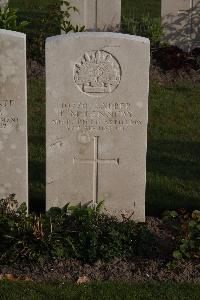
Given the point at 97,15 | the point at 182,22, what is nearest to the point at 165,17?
the point at 182,22

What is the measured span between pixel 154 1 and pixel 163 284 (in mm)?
17083

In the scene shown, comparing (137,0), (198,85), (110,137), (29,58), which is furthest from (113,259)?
(137,0)

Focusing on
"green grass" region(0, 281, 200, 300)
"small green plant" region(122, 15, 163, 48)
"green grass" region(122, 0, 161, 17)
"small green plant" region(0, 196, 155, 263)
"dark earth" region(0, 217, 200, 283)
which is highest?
"green grass" region(122, 0, 161, 17)

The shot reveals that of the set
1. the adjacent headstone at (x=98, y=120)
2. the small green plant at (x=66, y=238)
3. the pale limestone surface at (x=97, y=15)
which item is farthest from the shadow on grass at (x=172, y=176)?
the pale limestone surface at (x=97, y=15)

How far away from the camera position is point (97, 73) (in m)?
6.69

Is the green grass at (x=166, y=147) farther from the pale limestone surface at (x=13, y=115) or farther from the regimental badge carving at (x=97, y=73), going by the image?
the regimental badge carving at (x=97, y=73)

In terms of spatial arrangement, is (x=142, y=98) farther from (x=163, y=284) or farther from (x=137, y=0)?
(x=137, y=0)

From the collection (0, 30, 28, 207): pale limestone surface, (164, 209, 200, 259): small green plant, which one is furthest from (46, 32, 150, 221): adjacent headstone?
(164, 209, 200, 259): small green plant

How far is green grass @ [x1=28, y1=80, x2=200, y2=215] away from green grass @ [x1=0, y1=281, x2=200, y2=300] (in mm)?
1647

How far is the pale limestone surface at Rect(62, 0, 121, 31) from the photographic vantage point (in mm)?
13945

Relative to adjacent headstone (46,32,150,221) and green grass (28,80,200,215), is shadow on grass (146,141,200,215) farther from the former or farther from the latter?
adjacent headstone (46,32,150,221)

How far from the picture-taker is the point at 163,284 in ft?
19.9

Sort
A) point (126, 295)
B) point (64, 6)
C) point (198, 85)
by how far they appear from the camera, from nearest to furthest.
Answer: point (126, 295)
point (198, 85)
point (64, 6)

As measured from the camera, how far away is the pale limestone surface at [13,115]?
652 centimetres
